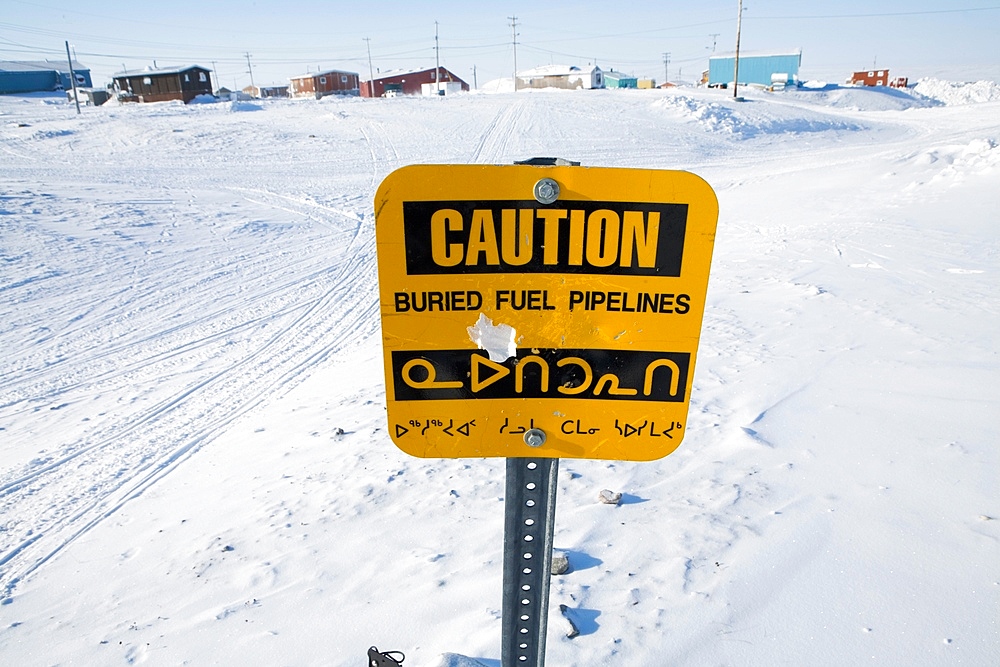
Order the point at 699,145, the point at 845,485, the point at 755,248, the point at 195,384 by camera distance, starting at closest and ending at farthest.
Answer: the point at 845,485, the point at 195,384, the point at 755,248, the point at 699,145

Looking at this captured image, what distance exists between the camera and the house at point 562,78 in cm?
5781

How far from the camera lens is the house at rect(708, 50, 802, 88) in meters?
54.3

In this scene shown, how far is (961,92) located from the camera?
52750mm

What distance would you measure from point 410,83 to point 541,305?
70346mm

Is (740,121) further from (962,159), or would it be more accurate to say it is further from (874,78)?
(874,78)

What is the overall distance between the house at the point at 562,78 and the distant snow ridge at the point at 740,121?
31900mm

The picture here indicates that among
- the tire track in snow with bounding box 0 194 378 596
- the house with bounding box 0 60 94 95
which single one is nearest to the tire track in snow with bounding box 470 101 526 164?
the tire track in snow with bounding box 0 194 378 596

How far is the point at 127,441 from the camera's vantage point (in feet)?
15.8

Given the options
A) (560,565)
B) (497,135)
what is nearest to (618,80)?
(497,135)

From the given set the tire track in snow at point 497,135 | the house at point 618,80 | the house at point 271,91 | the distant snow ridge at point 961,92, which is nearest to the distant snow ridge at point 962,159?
the tire track in snow at point 497,135

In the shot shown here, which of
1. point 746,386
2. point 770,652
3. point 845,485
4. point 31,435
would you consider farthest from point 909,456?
point 31,435

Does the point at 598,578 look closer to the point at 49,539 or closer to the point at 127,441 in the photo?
the point at 49,539

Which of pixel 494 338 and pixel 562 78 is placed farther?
pixel 562 78

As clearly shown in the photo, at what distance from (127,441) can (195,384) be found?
3.53ft
